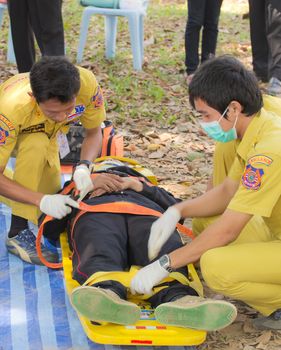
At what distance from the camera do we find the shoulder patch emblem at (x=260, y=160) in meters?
2.15

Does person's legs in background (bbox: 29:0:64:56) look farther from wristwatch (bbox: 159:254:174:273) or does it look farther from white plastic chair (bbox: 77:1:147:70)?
wristwatch (bbox: 159:254:174:273)

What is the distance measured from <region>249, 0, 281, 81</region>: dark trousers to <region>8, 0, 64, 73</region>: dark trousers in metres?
1.68

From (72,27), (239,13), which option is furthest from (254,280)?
(239,13)

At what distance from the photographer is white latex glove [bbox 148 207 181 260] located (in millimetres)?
2414

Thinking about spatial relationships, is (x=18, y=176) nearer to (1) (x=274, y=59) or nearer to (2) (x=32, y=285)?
(2) (x=32, y=285)

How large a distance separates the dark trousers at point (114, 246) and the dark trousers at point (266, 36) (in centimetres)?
270

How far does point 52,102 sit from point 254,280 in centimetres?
104

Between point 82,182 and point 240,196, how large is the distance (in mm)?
777

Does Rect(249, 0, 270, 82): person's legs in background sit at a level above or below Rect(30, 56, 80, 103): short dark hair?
below

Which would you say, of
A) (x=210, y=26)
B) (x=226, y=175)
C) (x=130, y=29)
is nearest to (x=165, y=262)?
(x=226, y=175)

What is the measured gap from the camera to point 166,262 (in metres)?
2.26

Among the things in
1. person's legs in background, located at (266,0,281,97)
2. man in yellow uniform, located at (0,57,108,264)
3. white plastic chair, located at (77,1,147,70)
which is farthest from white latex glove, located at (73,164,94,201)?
white plastic chair, located at (77,1,147,70)

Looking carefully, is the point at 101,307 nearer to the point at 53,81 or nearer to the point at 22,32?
the point at 53,81

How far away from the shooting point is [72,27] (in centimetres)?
693
